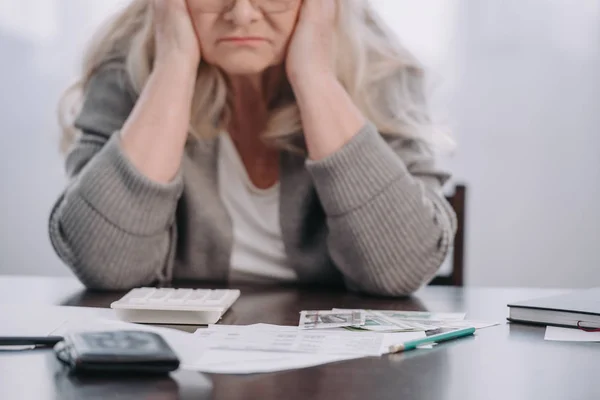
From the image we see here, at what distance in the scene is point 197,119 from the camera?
4.50 ft

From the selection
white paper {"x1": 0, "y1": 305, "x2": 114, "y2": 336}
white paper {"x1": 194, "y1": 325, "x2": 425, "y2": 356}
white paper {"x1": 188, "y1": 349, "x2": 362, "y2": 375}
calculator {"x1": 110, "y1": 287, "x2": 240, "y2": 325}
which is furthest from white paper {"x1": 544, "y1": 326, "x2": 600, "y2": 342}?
white paper {"x1": 0, "y1": 305, "x2": 114, "y2": 336}

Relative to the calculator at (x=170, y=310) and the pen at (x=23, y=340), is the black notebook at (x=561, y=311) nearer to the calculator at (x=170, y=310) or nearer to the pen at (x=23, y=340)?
the calculator at (x=170, y=310)

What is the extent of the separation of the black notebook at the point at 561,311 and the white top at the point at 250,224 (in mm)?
460

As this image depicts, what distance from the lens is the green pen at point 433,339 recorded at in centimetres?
74

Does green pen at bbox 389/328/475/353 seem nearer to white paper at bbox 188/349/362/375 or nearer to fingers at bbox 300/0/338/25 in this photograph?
white paper at bbox 188/349/362/375

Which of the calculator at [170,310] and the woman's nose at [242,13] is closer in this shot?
the calculator at [170,310]

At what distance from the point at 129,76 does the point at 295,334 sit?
698mm

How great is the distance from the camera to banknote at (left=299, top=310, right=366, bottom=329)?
85 centimetres

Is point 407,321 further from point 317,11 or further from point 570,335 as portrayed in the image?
point 317,11

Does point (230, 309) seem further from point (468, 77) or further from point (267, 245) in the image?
point (468, 77)

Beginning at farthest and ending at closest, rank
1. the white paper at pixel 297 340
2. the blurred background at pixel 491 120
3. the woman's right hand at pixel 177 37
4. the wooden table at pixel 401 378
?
1. the blurred background at pixel 491 120
2. the woman's right hand at pixel 177 37
3. the white paper at pixel 297 340
4. the wooden table at pixel 401 378

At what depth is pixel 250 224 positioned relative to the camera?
1.33 metres

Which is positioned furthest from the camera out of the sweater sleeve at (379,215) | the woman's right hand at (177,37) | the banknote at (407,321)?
the woman's right hand at (177,37)

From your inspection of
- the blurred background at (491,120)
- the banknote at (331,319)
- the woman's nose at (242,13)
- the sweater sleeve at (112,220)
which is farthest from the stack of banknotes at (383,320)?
the blurred background at (491,120)
